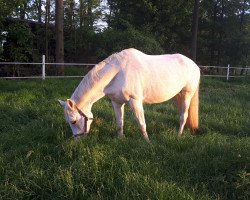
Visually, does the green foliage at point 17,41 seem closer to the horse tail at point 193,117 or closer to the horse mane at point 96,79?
the horse tail at point 193,117

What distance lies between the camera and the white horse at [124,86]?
5.85m

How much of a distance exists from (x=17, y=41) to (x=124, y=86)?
10425 millimetres

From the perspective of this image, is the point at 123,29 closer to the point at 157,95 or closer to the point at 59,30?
the point at 59,30

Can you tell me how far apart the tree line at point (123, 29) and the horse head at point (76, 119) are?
26.9 ft

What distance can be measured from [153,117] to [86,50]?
14.6 meters

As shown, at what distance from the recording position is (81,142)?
17.3 ft

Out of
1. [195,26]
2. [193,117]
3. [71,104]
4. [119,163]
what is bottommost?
[119,163]

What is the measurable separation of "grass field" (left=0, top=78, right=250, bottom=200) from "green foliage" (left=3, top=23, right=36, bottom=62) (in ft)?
26.0

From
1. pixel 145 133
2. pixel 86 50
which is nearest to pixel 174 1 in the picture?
pixel 86 50

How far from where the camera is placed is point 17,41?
15.1 meters

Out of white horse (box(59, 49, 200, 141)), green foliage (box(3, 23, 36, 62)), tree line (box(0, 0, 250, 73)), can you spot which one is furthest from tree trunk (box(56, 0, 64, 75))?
white horse (box(59, 49, 200, 141))

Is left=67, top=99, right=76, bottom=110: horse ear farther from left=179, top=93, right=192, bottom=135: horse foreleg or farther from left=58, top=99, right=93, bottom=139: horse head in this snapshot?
left=179, top=93, right=192, bottom=135: horse foreleg

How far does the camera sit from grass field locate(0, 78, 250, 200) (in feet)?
12.9

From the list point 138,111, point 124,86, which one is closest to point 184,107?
point 138,111
